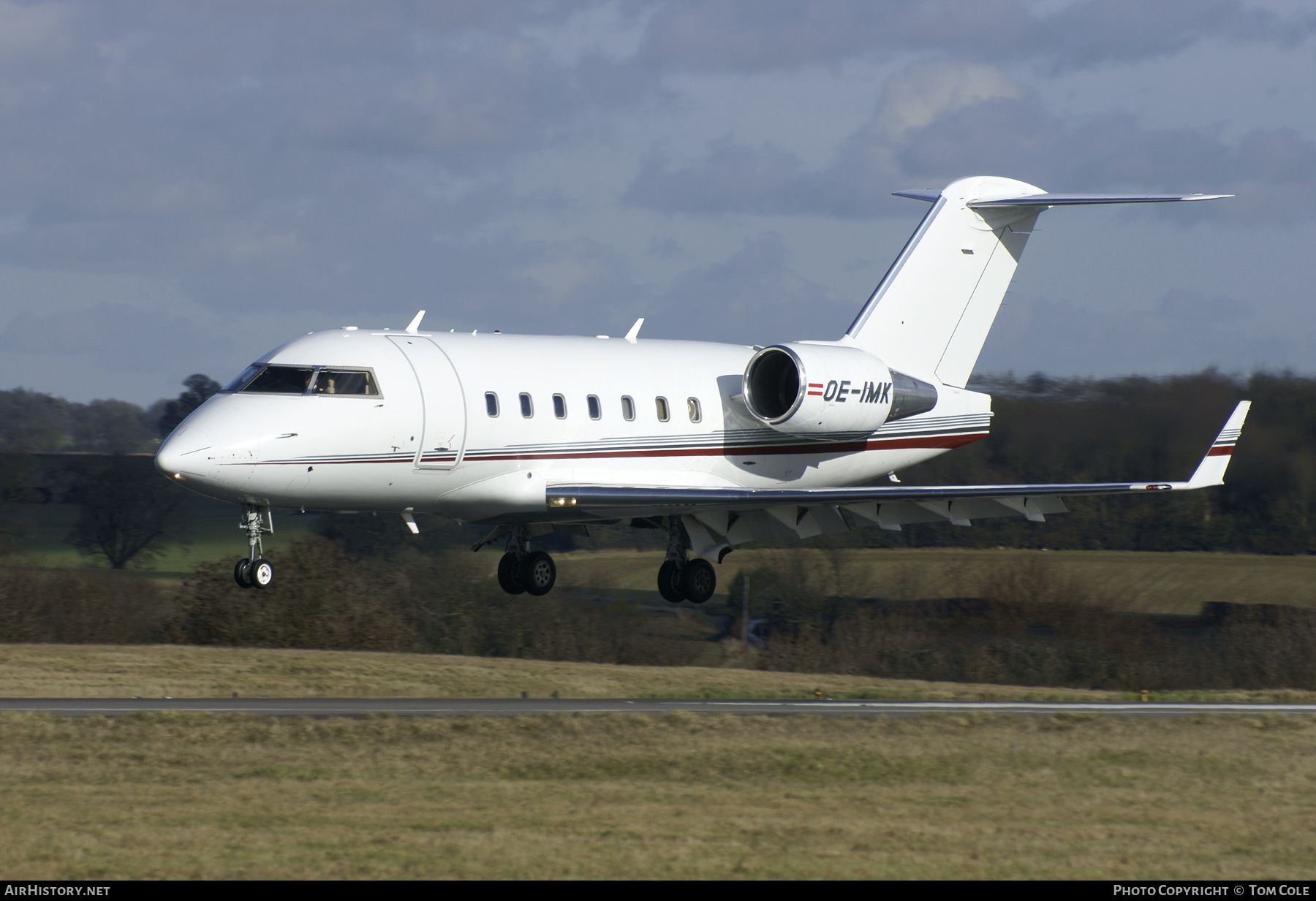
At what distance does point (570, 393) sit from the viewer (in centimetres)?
2230

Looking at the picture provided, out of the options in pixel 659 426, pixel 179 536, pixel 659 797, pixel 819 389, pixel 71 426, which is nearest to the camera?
pixel 659 797

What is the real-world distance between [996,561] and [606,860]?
35.4 m

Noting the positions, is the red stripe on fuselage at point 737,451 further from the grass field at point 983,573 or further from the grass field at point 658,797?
the grass field at point 983,573

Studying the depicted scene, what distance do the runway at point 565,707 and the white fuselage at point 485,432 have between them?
17.0 feet

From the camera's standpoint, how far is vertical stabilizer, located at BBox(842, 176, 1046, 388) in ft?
88.1

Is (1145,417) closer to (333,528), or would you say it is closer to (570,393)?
(570,393)

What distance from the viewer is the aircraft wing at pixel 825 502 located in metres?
22.1

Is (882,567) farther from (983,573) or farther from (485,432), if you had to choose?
(485,432)

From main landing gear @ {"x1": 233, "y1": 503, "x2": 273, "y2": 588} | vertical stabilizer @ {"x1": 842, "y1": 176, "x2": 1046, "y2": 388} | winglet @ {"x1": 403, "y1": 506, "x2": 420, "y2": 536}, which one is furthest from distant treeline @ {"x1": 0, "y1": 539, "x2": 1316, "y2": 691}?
main landing gear @ {"x1": 233, "y1": 503, "x2": 273, "y2": 588}

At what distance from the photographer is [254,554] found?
20.0 metres

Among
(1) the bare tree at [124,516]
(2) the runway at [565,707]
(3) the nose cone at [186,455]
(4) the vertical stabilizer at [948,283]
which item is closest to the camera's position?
(3) the nose cone at [186,455]

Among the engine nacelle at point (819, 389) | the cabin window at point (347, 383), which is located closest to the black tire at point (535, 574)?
the engine nacelle at point (819, 389)

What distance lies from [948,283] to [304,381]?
12.5 metres

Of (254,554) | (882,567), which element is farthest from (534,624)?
(254,554)
